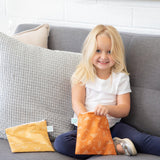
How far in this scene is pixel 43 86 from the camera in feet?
5.29

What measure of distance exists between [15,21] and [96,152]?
1.46 metres

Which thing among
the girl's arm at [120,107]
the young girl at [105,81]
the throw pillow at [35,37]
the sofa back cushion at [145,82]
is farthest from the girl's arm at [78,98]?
the throw pillow at [35,37]

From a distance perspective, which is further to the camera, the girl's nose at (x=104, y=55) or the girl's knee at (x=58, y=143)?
the girl's nose at (x=104, y=55)

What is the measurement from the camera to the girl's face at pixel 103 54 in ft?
5.25

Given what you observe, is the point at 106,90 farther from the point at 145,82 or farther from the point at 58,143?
the point at 58,143

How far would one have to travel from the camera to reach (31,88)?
1.60 metres

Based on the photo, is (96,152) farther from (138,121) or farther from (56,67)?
(56,67)

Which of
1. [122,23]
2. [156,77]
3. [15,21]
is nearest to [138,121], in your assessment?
[156,77]

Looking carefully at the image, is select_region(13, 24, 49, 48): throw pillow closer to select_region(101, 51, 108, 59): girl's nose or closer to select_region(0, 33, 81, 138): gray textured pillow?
select_region(0, 33, 81, 138): gray textured pillow

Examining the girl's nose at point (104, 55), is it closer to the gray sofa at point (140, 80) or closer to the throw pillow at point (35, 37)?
the gray sofa at point (140, 80)

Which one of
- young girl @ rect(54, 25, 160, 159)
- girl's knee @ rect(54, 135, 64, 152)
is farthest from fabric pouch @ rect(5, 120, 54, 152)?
young girl @ rect(54, 25, 160, 159)

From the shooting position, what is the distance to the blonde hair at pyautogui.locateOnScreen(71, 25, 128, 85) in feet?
5.27

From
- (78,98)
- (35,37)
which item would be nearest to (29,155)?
(78,98)

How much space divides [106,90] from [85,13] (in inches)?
27.9
